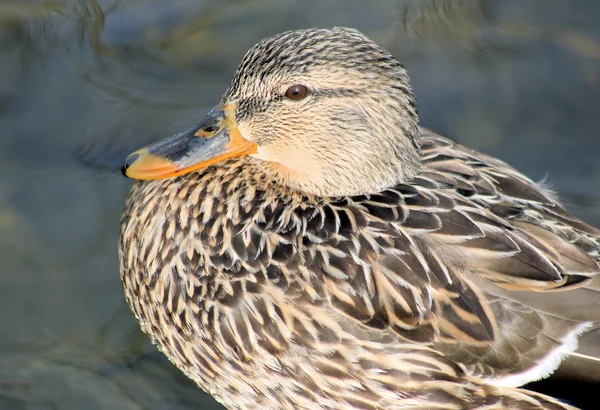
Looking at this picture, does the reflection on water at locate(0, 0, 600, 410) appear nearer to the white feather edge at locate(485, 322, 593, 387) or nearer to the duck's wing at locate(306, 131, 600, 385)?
the duck's wing at locate(306, 131, 600, 385)

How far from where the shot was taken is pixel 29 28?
6023mm

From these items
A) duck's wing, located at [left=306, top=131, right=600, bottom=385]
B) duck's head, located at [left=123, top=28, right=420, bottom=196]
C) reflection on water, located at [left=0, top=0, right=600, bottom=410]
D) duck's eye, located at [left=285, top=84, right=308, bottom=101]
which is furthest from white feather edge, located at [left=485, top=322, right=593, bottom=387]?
reflection on water, located at [left=0, top=0, right=600, bottom=410]

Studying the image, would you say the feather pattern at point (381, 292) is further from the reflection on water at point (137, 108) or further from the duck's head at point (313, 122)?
the reflection on water at point (137, 108)

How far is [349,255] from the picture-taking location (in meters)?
3.73

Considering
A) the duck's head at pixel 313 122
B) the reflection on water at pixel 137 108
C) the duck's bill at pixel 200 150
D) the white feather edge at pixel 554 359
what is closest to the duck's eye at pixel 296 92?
the duck's head at pixel 313 122

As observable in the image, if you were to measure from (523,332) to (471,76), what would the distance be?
2691 millimetres

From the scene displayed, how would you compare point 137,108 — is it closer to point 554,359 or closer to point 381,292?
point 381,292

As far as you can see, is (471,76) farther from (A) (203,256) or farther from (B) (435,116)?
(A) (203,256)

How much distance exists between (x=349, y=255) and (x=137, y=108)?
250 centimetres

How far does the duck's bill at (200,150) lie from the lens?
396cm

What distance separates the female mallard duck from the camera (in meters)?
3.67

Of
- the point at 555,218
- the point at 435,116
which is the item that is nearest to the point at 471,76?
the point at 435,116

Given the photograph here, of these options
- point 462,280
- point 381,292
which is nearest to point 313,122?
point 381,292

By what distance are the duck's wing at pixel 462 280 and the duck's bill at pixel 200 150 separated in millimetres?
487
